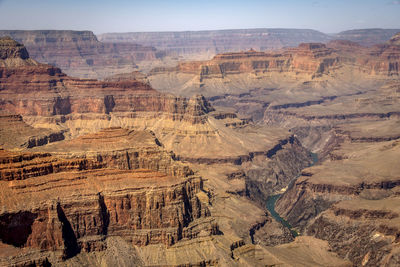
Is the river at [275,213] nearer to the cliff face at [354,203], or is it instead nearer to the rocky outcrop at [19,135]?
the cliff face at [354,203]

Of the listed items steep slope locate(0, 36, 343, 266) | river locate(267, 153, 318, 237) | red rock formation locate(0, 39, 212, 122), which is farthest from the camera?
Result: red rock formation locate(0, 39, 212, 122)

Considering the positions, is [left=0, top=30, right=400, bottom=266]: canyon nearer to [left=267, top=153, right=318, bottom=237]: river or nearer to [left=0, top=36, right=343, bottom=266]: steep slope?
[left=0, top=36, right=343, bottom=266]: steep slope

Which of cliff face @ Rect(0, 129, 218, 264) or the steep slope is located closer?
cliff face @ Rect(0, 129, 218, 264)

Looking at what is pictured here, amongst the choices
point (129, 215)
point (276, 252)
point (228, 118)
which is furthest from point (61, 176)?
point (228, 118)

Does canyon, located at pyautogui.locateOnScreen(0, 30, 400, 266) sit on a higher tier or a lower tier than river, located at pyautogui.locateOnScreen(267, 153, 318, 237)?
higher

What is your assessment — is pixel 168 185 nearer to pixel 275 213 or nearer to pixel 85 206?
pixel 85 206

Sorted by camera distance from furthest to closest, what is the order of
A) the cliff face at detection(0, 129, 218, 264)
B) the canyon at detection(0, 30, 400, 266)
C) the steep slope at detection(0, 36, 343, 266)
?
the canyon at detection(0, 30, 400, 266)
the steep slope at detection(0, 36, 343, 266)
the cliff face at detection(0, 129, 218, 264)

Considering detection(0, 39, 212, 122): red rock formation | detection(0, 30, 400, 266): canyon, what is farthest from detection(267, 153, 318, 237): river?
detection(0, 39, 212, 122): red rock formation

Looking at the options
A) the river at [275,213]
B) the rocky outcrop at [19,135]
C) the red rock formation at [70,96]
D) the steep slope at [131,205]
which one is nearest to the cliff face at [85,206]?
the steep slope at [131,205]
